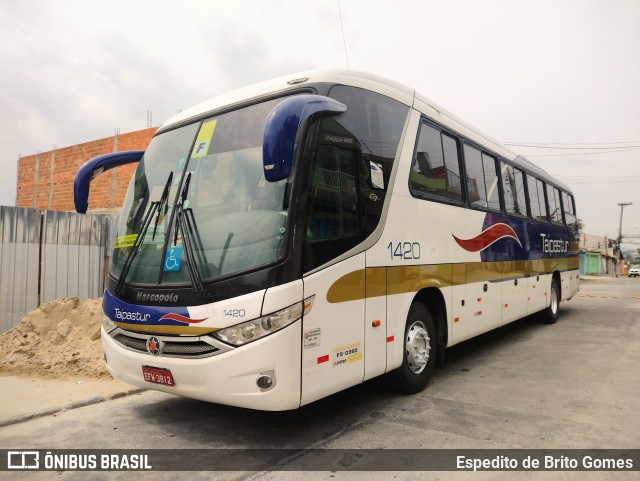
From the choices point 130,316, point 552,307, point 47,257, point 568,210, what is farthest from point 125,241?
point 568,210

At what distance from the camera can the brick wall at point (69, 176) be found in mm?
14422

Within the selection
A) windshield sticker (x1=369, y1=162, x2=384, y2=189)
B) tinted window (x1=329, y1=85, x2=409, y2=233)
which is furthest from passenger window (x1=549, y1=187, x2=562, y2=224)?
windshield sticker (x1=369, y1=162, x2=384, y2=189)

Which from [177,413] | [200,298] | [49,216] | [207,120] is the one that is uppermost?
[207,120]

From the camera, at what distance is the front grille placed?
3.71m

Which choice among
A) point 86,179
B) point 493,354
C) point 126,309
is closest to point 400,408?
point 126,309

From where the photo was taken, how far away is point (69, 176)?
55.2 ft

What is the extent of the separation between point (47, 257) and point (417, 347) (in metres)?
6.49

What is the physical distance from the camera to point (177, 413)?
5012 millimetres

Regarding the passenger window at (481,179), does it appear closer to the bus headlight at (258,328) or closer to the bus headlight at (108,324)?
the bus headlight at (258,328)

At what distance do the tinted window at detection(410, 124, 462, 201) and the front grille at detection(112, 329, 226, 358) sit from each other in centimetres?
293

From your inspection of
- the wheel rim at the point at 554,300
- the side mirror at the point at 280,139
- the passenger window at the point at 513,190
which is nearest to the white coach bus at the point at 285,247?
the side mirror at the point at 280,139

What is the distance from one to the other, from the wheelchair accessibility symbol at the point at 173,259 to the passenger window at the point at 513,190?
628 centimetres

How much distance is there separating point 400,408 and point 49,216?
6.77m

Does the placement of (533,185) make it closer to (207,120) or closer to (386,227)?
(386,227)
